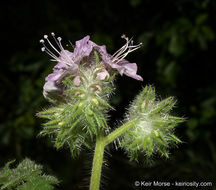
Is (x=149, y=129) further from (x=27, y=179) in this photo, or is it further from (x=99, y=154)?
(x=27, y=179)

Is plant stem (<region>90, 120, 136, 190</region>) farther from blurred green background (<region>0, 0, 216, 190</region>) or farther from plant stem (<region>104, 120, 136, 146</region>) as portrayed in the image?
blurred green background (<region>0, 0, 216, 190</region>)

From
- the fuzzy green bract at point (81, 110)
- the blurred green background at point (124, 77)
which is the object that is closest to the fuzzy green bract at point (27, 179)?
the fuzzy green bract at point (81, 110)

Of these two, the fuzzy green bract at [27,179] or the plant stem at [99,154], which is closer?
the fuzzy green bract at [27,179]

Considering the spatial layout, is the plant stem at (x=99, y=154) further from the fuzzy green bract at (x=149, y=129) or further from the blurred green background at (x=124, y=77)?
the blurred green background at (x=124, y=77)

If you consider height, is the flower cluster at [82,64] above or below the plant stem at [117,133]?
above

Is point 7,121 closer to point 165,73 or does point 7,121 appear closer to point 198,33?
point 165,73

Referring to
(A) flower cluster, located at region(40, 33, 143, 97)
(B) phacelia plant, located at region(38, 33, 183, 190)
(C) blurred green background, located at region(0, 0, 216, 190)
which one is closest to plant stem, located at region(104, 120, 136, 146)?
(B) phacelia plant, located at region(38, 33, 183, 190)

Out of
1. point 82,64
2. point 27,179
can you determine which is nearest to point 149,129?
point 82,64

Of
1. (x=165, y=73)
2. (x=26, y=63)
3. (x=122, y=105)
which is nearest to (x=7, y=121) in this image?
(x=26, y=63)
